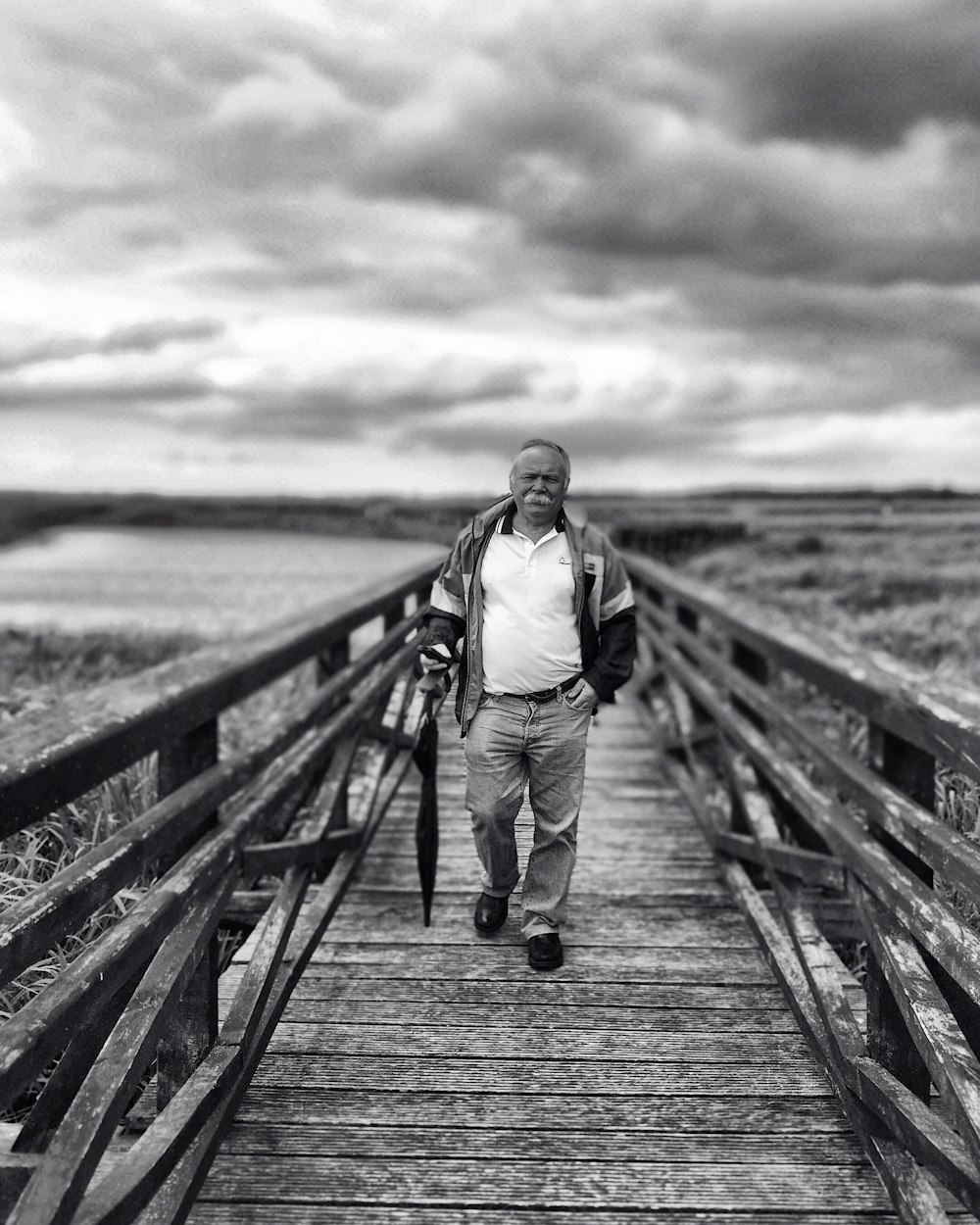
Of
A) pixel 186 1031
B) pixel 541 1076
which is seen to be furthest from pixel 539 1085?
pixel 186 1031

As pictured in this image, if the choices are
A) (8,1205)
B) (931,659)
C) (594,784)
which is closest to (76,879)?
(8,1205)

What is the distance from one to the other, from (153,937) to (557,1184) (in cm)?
104

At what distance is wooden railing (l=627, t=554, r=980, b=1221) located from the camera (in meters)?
2.27

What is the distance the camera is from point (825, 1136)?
2.64 metres

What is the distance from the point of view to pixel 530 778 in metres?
3.05

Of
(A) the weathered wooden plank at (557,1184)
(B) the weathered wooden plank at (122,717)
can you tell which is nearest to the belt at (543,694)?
(B) the weathered wooden plank at (122,717)

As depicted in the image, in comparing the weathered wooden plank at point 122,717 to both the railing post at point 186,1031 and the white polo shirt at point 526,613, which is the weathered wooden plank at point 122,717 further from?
the white polo shirt at point 526,613

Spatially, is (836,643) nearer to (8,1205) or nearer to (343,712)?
(343,712)

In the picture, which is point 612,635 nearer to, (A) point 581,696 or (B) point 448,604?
(A) point 581,696

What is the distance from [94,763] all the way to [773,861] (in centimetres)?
237

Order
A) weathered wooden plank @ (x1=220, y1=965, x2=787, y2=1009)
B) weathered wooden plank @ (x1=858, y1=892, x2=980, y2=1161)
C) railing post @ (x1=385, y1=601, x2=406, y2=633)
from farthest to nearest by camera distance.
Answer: railing post @ (x1=385, y1=601, x2=406, y2=633)
weathered wooden plank @ (x1=220, y1=965, x2=787, y2=1009)
weathered wooden plank @ (x1=858, y1=892, x2=980, y2=1161)

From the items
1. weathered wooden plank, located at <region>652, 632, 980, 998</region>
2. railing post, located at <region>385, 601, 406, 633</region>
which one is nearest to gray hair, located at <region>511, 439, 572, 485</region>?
weathered wooden plank, located at <region>652, 632, 980, 998</region>

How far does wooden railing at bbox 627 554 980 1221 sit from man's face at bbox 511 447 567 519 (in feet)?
3.23

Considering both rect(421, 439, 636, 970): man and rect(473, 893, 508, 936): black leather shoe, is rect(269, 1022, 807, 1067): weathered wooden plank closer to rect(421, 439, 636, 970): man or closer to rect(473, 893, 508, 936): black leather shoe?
rect(473, 893, 508, 936): black leather shoe
